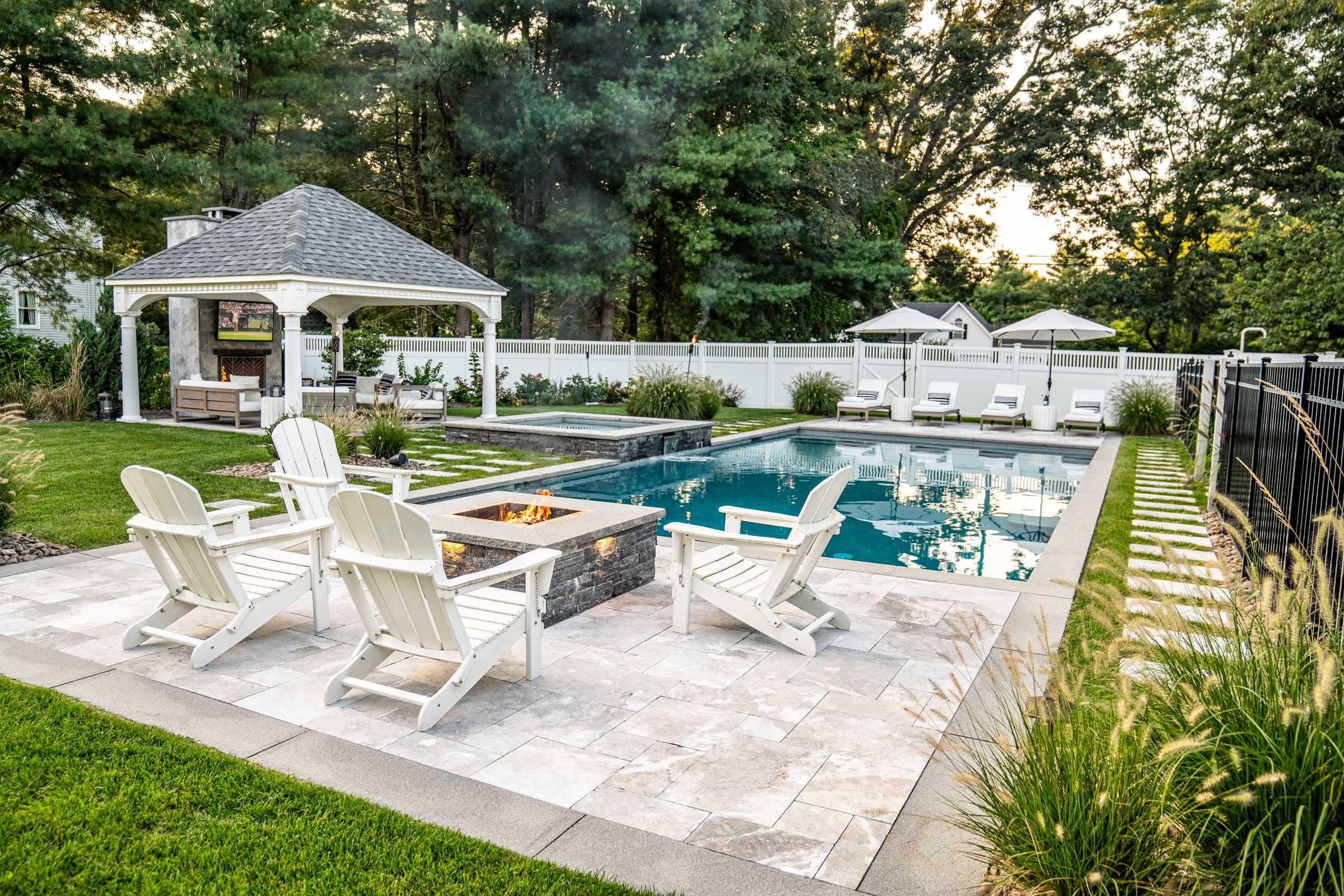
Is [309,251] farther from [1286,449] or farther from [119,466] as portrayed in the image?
[1286,449]

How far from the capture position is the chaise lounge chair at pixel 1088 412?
16.5 metres

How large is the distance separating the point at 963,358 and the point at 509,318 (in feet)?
48.7

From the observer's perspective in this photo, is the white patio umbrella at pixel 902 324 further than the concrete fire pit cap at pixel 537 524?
Yes

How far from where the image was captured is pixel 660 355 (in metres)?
22.5

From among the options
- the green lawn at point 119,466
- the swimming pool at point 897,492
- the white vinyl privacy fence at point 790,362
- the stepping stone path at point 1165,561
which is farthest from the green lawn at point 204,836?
the white vinyl privacy fence at point 790,362

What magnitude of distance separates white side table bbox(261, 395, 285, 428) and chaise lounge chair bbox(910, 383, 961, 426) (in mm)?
11995

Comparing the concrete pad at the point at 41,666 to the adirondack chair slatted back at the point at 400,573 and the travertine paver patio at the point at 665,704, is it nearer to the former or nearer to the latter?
the travertine paver patio at the point at 665,704

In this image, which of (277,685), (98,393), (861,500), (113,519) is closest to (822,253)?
(861,500)

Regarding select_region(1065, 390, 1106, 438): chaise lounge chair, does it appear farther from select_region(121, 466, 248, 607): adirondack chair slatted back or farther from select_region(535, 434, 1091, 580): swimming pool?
select_region(121, 466, 248, 607): adirondack chair slatted back

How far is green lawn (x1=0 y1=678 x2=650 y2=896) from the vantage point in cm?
239

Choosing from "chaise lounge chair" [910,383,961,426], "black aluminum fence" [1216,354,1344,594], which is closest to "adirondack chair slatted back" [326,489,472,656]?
"black aluminum fence" [1216,354,1344,594]

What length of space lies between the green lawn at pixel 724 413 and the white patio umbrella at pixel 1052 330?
4.65 metres

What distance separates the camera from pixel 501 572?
146 inches

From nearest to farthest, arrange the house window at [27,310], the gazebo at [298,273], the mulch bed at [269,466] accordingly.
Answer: the mulch bed at [269,466] → the gazebo at [298,273] → the house window at [27,310]
